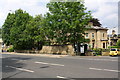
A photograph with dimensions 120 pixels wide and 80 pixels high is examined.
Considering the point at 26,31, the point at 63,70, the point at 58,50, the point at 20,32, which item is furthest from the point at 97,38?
the point at 63,70

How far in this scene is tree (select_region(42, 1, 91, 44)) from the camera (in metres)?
26.0

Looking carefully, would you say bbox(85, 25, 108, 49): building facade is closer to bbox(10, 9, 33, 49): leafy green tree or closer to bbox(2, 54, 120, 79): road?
bbox(10, 9, 33, 49): leafy green tree

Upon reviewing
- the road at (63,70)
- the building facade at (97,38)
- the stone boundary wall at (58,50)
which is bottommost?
the road at (63,70)

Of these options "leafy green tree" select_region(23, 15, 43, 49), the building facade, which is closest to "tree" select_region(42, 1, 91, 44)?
"leafy green tree" select_region(23, 15, 43, 49)

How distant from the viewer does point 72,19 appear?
86.6 feet

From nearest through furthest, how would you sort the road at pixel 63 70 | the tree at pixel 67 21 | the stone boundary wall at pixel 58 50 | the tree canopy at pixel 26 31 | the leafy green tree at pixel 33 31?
the road at pixel 63 70
the tree at pixel 67 21
the stone boundary wall at pixel 58 50
the leafy green tree at pixel 33 31
the tree canopy at pixel 26 31

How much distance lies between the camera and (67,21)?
26.4 meters

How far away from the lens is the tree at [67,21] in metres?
26.0

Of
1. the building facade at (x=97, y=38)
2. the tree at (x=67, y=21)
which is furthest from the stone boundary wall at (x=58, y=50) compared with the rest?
the building facade at (x=97, y=38)

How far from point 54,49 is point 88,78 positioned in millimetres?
24969

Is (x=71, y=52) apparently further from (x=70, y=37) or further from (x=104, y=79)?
(x=104, y=79)

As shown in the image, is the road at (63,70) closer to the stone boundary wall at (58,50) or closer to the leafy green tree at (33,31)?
the stone boundary wall at (58,50)

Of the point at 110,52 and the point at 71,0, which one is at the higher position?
the point at 71,0

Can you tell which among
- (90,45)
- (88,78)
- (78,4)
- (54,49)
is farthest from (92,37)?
(88,78)
